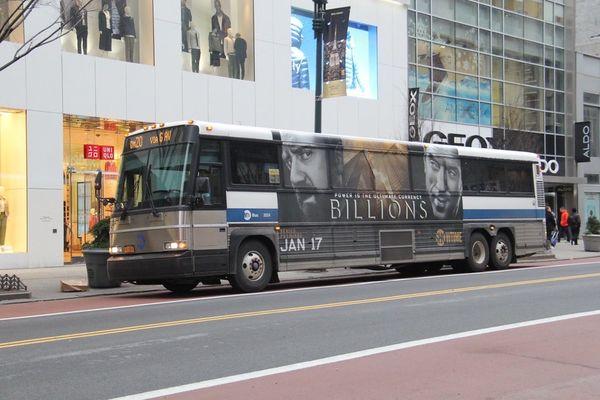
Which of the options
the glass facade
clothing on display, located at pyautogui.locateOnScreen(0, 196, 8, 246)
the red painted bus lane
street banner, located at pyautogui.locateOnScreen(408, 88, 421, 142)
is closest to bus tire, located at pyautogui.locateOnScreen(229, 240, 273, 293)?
the red painted bus lane

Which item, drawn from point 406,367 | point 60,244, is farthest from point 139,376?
point 60,244

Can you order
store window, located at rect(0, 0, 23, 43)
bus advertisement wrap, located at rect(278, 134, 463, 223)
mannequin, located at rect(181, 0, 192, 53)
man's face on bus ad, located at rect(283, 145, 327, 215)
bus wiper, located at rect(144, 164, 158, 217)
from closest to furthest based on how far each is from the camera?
bus wiper, located at rect(144, 164, 158, 217) → man's face on bus ad, located at rect(283, 145, 327, 215) → bus advertisement wrap, located at rect(278, 134, 463, 223) → store window, located at rect(0, 0, 23, 43) → mannequin, located at rect(181, 0, 192, 53)

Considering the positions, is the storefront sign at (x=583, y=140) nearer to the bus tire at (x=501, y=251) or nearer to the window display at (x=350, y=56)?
the window display at (x=350, y=56)

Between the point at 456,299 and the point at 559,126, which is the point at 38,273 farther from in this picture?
the point at 559,126

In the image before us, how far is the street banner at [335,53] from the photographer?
63.7 feet

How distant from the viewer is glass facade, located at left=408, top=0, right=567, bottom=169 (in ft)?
112

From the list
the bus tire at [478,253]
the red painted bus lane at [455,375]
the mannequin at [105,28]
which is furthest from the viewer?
the mannequin at [105,28]

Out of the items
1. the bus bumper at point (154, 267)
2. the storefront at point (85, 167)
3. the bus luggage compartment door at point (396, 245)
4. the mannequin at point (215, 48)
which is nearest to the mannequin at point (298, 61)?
the mannequin at point (215, 48)

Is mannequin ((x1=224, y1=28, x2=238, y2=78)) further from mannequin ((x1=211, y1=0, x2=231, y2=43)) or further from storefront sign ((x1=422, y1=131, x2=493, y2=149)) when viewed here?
storefront sign ((x1=422, y1=131, x2=493, y2=149))

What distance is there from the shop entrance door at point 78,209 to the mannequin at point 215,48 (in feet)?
18.4

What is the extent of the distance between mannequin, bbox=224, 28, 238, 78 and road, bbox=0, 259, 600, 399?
1432cm

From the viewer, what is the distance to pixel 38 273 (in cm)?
1888

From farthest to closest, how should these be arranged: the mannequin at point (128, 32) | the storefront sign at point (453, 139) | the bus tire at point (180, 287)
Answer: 1. the storefront sign at point (453, 139)
2. the mannequin at point (128, 32)
3. the bus tire at point (180, 287)

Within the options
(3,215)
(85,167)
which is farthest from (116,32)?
(3,215)
